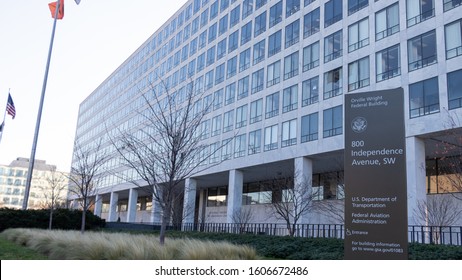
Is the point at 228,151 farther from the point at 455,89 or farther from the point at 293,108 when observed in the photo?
the point at 455,89

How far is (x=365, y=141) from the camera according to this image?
827 centimetres

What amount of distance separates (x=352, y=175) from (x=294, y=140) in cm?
2464

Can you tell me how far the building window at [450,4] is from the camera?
23.7 meters

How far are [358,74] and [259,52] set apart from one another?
12.0 metres

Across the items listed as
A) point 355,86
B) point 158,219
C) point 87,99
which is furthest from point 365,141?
point 87,99

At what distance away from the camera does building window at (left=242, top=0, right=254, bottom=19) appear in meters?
41.2

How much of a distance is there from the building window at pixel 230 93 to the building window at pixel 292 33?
7624 millimetres

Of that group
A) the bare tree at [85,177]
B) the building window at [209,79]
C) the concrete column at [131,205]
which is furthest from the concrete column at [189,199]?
the concrete column at [131,205]

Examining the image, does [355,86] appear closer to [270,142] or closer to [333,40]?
[333,40]

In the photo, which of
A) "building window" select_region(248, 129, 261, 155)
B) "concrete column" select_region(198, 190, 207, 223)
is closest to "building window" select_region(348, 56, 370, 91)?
"building window" select_region(248, 129, 261, 155)

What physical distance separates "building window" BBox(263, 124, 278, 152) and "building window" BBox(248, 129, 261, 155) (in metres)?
0.84

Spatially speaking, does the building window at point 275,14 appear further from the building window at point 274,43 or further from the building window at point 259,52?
the building window at point 259,52

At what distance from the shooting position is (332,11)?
105 ft

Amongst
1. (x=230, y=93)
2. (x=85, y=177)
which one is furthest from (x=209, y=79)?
(x=85, y=177)
